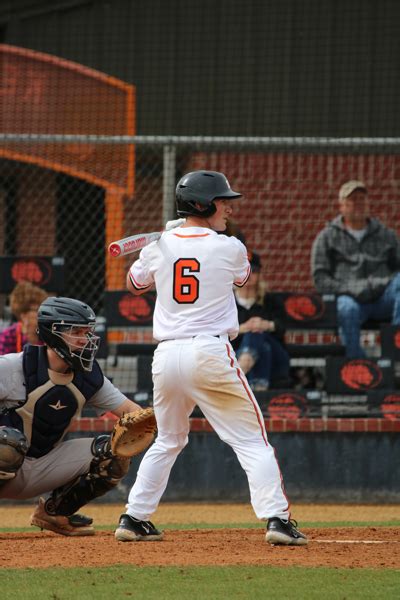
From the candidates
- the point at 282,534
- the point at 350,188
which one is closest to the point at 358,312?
the point at 350,188

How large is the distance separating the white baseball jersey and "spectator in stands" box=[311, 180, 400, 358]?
4.05 m

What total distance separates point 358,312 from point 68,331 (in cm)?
415

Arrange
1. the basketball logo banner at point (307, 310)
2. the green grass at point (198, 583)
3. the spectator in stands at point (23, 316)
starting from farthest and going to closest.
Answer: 1. the basketball logo banner at point (307, 310)
2. the spectator in stands at point (23, 316)
3. the green grass at point (198, 583)

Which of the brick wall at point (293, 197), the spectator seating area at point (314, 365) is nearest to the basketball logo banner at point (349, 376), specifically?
the spectator seating area at point (314, 365)

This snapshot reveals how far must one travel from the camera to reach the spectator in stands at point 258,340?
29.3 ft

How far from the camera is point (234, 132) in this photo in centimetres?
1379

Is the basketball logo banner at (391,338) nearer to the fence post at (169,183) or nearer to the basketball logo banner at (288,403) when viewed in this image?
the basketball logo banner at (288,403)

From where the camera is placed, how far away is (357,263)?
9.52 metres

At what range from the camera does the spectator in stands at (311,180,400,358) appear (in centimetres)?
933

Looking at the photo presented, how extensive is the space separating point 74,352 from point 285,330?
12.6 ft

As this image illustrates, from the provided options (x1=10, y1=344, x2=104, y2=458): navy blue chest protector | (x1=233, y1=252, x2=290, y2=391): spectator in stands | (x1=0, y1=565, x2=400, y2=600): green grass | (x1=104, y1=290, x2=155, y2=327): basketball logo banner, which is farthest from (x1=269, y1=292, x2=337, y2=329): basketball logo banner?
(x1=0, y1=565, x2=400, y2=600): green grass

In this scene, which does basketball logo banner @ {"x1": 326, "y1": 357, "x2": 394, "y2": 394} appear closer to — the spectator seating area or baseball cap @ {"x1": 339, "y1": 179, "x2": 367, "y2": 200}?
the spectator seating area

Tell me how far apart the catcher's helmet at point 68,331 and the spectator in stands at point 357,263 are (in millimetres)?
3994

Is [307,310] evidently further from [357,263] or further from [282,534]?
[282,534]
